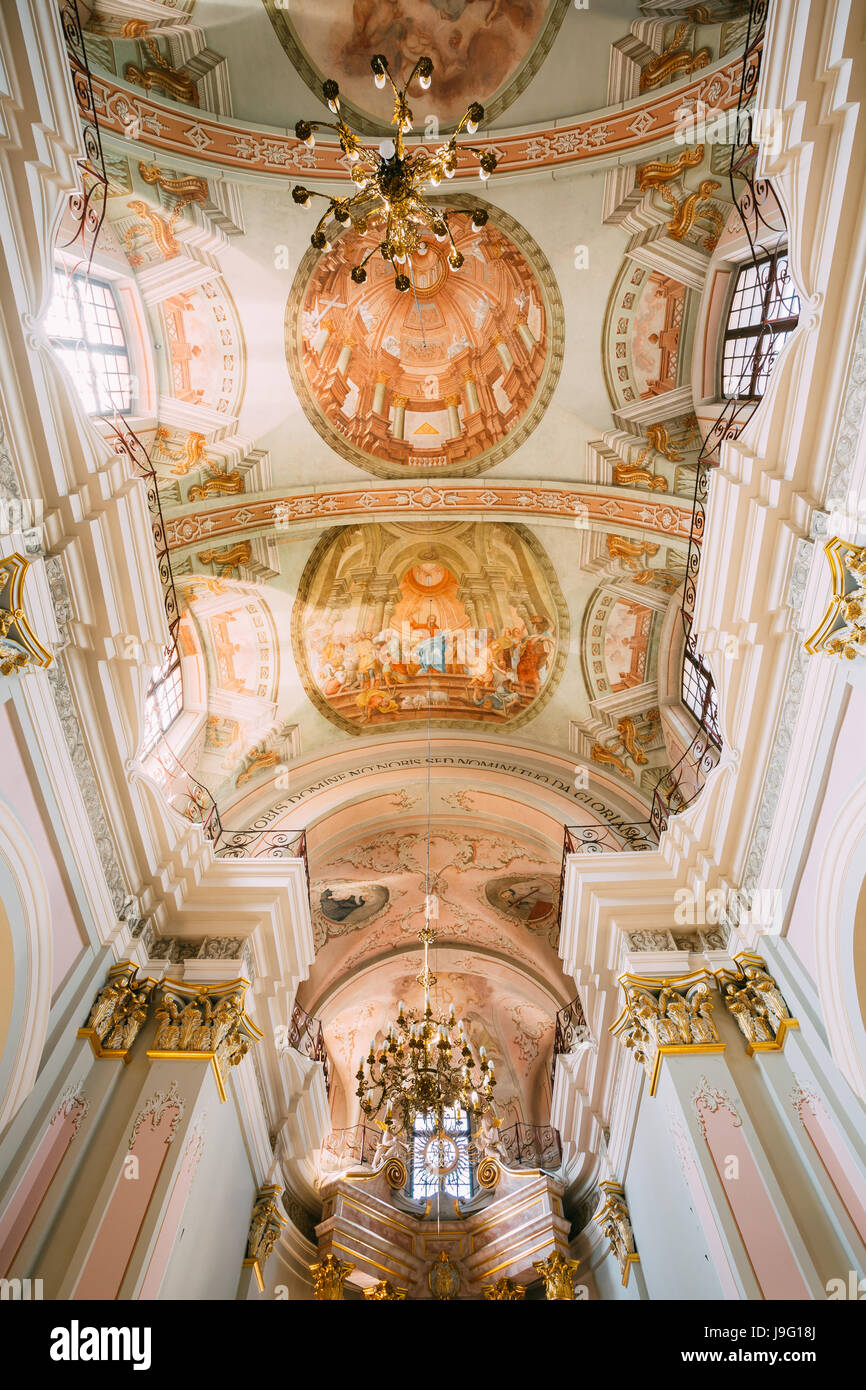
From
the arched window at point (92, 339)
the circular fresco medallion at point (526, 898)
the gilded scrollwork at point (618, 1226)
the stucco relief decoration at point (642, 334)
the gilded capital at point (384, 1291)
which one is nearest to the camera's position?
the arched window at point (92, 339)

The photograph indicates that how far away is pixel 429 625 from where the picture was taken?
1291 centimetres

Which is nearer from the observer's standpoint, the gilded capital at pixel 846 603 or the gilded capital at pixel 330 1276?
the gilded capital at pixel 846 603

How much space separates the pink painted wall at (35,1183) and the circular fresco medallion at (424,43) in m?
11.2

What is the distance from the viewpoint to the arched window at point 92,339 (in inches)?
338

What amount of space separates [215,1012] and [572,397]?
8805mm

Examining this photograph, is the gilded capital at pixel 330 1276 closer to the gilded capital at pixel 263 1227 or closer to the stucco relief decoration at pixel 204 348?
the gilded capital at pixel 263 1227

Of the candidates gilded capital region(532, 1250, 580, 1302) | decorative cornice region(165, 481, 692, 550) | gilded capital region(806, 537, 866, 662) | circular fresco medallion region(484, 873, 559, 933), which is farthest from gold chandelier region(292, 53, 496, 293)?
gilded capital region(532, 1250, 580, 1302)

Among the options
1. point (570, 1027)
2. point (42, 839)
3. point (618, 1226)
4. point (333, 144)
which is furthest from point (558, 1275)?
point (333, 144)

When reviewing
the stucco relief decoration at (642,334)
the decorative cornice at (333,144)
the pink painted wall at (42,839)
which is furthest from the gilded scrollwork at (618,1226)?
the decorative cornice at (333,144)

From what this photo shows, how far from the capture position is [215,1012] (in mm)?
8219

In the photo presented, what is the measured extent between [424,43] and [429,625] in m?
7.44

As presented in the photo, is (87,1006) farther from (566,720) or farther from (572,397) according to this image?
(572,397)

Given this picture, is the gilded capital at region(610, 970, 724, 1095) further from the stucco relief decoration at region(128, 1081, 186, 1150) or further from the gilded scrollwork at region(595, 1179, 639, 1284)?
the stucco relief decoration at region(128, 1081, 186, 1150)

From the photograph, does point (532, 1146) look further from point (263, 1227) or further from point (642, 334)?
point (642, 334)
